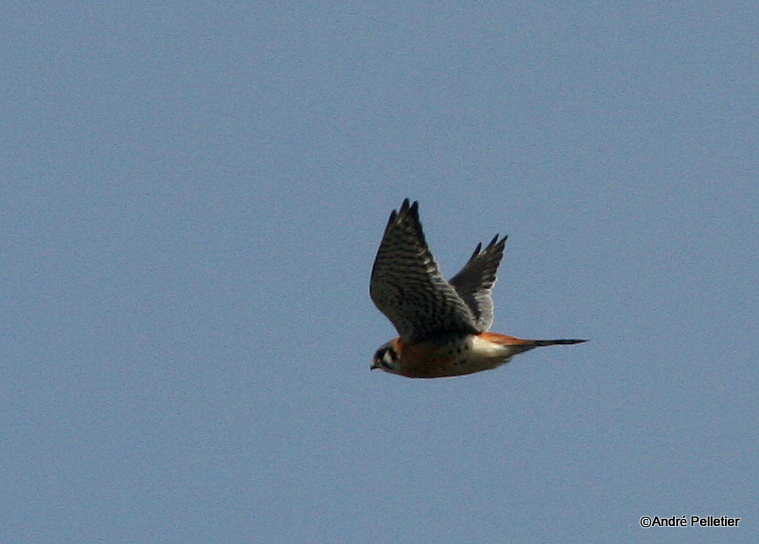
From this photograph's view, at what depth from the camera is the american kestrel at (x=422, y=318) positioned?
9789 mm

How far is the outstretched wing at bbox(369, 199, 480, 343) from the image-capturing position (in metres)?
9.71

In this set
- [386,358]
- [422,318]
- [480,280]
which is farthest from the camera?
[480,280]

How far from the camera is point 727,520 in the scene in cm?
1066

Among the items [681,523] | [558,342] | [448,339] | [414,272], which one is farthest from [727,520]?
[414,272]

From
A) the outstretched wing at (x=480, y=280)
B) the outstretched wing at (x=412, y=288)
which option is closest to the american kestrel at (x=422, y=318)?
the outstretched wing at (x=412, y=288)

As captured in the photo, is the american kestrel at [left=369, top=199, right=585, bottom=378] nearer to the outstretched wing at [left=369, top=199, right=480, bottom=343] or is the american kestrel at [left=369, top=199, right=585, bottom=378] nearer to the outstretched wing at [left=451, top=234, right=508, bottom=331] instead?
the outstretched wing at [left=369, top=199, right=480, bottom=343]

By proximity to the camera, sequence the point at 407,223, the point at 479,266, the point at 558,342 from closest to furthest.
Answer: the point at 407,223, the point at 558,342, the point at 479,266

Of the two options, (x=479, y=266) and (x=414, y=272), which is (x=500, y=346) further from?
(x=479, y=266)

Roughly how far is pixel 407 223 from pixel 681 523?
360 cm

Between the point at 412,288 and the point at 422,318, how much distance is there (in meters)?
0.57

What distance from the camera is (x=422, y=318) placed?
10711mm

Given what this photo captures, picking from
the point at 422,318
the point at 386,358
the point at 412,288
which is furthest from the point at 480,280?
the point at 412,288

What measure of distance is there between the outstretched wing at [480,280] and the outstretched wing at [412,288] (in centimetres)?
137

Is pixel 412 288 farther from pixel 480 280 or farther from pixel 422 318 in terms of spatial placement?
pixel 480 280
